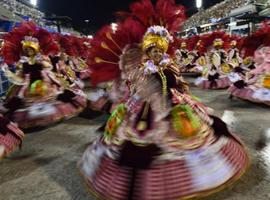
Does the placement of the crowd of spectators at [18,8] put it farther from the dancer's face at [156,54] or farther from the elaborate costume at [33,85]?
the dancer's face at [156,54]

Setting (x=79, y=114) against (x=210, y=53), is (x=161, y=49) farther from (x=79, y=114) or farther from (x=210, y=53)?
(x=210, y=53)

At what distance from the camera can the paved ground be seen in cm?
336

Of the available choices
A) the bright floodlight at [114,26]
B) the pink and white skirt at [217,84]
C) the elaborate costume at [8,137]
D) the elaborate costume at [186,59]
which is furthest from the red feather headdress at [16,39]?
the elaborate costume at [186,59]

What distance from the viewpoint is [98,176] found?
3.25 m

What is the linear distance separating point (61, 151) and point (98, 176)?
5.45 feet

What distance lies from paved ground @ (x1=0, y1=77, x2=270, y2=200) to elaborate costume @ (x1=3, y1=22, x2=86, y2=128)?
29 cm

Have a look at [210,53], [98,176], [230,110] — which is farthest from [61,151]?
[210,53]

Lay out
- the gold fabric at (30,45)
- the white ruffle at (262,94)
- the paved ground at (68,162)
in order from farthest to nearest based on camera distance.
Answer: the white ruffle at (262,94)
the gold fabric at (30,45)
the paved ground at (68,162)

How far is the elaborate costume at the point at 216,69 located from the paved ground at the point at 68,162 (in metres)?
2.92

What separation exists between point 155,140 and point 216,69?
7.34 metres

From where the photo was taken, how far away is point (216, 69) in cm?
1010

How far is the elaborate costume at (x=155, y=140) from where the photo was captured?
2.96 m

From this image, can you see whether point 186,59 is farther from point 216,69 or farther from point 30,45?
point 30,45

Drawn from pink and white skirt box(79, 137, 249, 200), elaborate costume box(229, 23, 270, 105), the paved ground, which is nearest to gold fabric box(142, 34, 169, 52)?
pink and white skirt box(79, 137, 249, 200)
